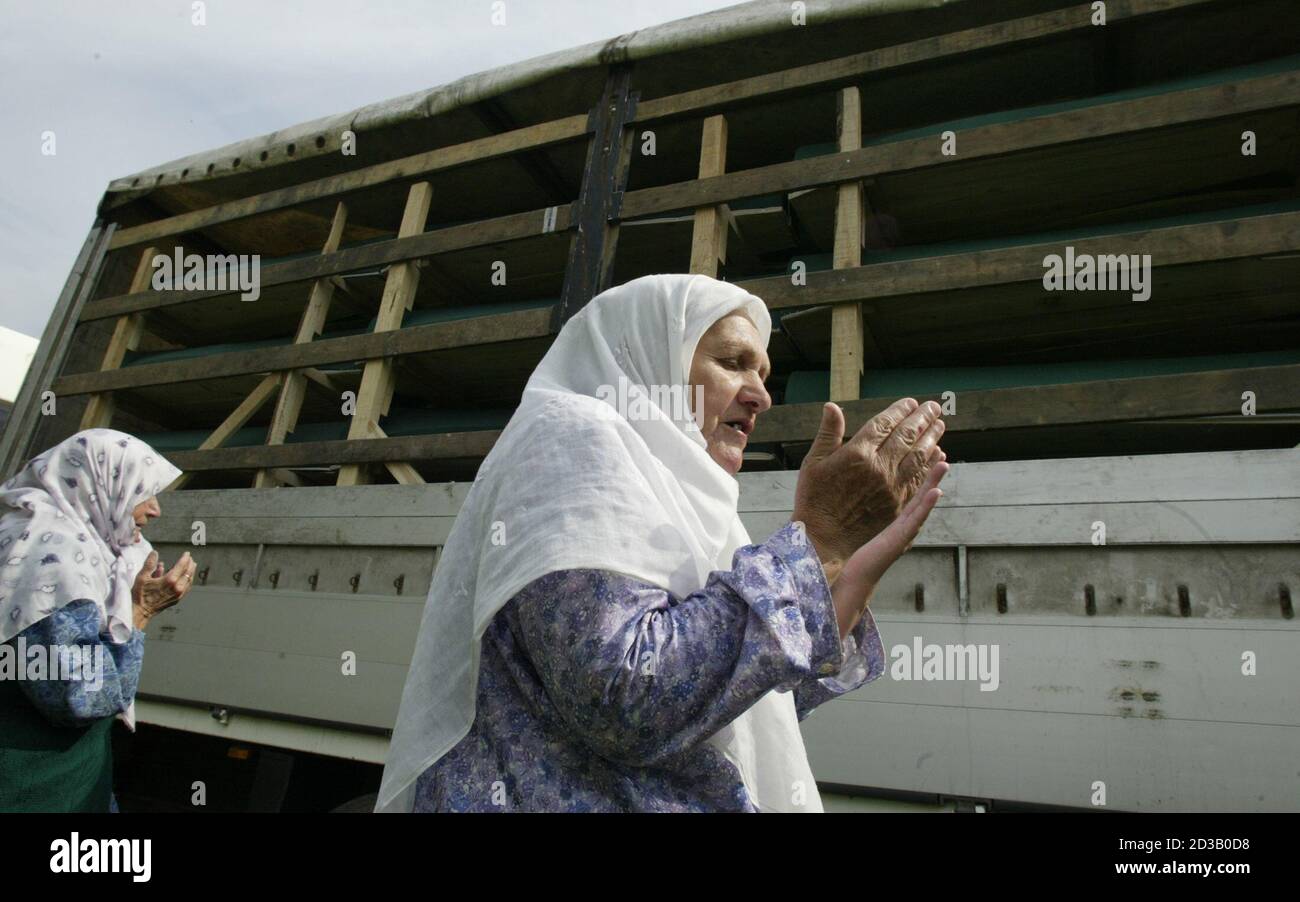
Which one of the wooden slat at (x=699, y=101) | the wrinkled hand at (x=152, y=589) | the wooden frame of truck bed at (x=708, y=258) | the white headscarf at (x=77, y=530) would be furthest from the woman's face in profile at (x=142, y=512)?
the wooden slat at (x=699, y=101)

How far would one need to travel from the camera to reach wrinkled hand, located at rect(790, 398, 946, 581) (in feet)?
4.07

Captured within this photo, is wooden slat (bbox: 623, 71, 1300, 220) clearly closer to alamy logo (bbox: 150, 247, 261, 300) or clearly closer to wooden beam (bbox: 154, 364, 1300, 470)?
wooden beam (bbox: 154, 364, 1300, 470)

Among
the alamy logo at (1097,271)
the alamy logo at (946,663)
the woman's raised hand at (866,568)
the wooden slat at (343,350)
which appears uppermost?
the wooden slat at (343,350)

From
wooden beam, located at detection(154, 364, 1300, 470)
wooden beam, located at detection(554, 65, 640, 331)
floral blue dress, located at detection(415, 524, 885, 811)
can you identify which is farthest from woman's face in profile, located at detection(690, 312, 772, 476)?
wooden beam, located at detection(554, 65, 640, 331)

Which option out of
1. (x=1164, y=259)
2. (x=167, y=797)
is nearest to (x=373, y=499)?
(x=167, y=797)

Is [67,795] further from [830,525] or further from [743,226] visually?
[743,226]

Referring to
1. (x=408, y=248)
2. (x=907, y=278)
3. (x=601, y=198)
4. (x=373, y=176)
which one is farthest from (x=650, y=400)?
(x=373, y=176)

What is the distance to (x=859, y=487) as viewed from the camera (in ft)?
4.11

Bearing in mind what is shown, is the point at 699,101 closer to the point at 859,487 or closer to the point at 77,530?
the point at 77,530

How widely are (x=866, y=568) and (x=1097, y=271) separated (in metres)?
3.91

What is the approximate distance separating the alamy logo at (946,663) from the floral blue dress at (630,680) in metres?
2.79

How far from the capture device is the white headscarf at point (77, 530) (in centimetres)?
243

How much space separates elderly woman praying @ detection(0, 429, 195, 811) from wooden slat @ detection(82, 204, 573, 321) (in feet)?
12.6
